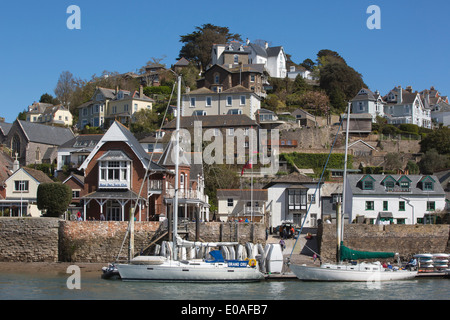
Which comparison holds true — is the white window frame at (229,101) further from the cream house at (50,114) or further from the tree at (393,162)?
the cream house at (50,114)

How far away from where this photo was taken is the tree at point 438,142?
79.1 metres

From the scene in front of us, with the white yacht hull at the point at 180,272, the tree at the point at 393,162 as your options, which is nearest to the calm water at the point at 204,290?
the white yacht hull at the point at 180,272

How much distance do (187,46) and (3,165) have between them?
6222 centimetres

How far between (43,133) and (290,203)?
44364mm

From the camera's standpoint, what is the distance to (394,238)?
46562 millimetres

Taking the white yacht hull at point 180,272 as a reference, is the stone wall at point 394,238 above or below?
above

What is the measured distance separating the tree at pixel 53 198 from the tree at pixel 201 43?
241 ft

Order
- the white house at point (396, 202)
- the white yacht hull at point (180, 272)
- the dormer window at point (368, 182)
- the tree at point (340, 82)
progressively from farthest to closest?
the tree at point (340, 82) < the dormer window at point (368, 182) < the white house at point (396, 202) < the white yacht hull at point (180, 272)

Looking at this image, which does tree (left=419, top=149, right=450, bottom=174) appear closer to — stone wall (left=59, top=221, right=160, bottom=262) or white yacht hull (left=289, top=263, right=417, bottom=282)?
white yacht hull (left=289, top=263, right=417, bottom=282)

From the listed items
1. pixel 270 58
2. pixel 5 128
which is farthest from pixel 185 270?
pixel 270 58

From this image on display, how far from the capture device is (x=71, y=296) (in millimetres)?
29188
